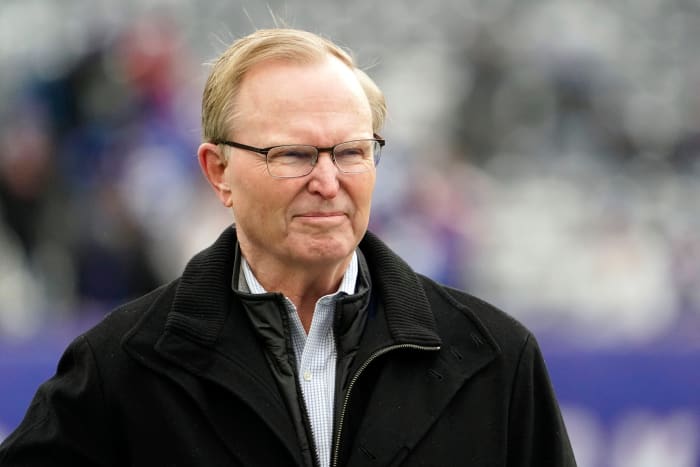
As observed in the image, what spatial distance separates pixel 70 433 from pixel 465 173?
7.51 m

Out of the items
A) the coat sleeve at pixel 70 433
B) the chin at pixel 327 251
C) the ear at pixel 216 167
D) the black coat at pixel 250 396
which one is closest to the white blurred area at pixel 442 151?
the black coat at pixel 250 396

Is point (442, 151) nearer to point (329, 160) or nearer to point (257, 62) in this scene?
→ point (257, 62)

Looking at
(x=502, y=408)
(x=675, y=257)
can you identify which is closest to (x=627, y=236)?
(x=675, y=257)

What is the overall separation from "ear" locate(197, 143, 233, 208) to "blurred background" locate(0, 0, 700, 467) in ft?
11.6

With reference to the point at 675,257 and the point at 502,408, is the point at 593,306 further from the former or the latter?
the point at 502,408

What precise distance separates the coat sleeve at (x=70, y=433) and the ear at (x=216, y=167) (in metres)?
0.50

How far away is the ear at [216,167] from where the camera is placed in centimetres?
304

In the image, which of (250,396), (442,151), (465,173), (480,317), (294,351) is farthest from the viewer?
(465,173)

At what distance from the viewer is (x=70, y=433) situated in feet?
9.27

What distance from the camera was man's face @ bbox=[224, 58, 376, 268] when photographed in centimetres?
280

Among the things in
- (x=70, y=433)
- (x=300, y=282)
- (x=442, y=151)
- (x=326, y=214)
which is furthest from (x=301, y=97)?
(x=442, y=151)

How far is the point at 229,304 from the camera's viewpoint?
2957mm

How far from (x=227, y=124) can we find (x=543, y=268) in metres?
7.43

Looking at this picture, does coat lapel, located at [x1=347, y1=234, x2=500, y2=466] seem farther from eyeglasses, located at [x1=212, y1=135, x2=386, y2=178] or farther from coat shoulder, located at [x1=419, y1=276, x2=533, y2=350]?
eyeglasses, located at [x1=212, y1=135, x2=386, y2=178]
